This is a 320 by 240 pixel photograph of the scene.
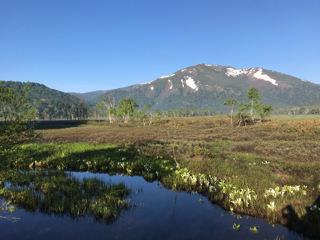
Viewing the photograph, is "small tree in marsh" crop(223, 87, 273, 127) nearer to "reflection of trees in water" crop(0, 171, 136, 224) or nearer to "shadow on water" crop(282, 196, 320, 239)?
"shadow on water" crop(282, 196, 320, 239)

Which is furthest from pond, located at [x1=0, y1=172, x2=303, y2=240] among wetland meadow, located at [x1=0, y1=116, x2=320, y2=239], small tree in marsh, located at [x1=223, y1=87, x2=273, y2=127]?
small tree in marsh, located at [x1=223, y1=87, x2=273, y2=127]

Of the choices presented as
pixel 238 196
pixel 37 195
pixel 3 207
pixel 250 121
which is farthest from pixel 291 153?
pixel 250 121

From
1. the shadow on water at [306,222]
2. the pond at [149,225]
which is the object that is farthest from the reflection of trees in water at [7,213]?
the shadow on water at [306,222]

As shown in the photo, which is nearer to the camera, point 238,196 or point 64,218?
point 64,218

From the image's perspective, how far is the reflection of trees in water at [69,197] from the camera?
757cm

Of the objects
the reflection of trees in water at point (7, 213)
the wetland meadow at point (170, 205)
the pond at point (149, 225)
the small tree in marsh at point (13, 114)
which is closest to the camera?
the pond at point (149, 225)

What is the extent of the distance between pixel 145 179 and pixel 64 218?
5.76m

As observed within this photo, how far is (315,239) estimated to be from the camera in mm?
6035

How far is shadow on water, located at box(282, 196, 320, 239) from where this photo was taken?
621 cm

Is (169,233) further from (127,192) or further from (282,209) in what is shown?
(282,209)

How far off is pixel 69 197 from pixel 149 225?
14.3 ft

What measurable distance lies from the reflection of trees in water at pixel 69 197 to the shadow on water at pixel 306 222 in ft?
20.8

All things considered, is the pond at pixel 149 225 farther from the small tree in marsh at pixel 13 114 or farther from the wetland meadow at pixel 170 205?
the small tree in marsh at pixel 13 114

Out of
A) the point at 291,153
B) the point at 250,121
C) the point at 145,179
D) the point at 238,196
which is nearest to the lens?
the point at 238,196
